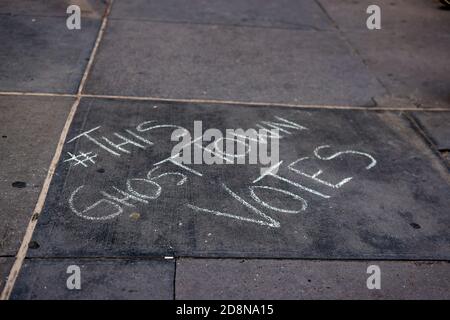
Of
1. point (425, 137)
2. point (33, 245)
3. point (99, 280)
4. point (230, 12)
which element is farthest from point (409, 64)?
point (33, 245)

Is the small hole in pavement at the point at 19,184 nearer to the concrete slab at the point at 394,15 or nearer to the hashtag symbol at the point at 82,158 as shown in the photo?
the hashtag symbol at the point at 82,158

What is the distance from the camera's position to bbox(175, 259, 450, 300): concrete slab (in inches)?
141

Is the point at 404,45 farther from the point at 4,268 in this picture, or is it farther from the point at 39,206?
the point at 4,268

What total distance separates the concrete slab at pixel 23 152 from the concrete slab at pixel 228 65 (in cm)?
78

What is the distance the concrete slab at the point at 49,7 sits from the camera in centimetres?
841

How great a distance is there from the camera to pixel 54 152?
16.2ft

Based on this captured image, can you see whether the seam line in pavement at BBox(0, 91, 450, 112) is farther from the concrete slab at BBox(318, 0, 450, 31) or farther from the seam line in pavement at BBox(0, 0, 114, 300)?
the concrete slab at BBox(318, 0, 450, 31)

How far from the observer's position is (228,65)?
7246 millimetres

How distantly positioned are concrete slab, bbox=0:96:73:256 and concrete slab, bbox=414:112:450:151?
13.3 feet

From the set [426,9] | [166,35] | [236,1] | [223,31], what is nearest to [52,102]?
[166,35]

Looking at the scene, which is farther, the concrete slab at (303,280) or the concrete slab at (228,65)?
the concrete slab at (228,65)

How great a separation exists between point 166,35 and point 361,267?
539 centimetres

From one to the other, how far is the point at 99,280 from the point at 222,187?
1.50m

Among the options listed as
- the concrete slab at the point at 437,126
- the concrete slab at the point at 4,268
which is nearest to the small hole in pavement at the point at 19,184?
the concrete slab at the point at 4,268
